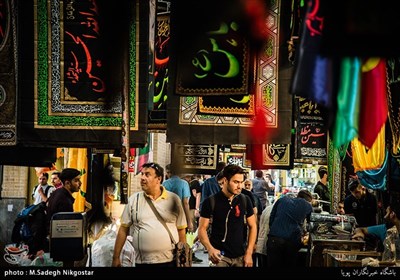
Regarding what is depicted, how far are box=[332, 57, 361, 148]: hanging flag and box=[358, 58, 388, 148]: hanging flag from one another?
0.31 ft

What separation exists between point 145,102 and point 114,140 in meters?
0.48

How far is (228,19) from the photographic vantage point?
22.6 feet

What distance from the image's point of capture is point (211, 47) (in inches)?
278

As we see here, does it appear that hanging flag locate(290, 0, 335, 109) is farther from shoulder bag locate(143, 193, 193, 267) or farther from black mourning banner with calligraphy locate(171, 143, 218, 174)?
black mourning banner with calligraphy locate(171, 143, 218, 174)

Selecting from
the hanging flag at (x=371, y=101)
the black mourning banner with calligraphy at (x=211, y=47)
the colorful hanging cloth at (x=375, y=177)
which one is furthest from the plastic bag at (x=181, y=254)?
the hanging flag at (x=371, y=101)

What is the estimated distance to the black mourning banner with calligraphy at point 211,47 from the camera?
22.4 ft

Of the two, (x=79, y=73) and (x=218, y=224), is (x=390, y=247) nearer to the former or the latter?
(x=218, y=224)

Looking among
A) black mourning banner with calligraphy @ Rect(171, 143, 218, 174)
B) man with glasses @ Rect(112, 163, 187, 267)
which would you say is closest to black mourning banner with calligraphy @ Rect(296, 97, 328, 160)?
black mourning banner with calligraphy @ Rect(171, 143, 218, 174)

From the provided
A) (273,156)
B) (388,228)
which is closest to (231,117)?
(388,228)

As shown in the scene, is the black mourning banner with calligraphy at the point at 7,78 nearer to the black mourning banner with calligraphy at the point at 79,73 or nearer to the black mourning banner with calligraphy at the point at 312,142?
the black mourning banner with calligraphy at the point at 79,73

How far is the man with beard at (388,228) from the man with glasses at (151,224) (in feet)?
8.64

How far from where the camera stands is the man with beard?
9183mm

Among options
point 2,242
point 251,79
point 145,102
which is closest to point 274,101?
point 251,79

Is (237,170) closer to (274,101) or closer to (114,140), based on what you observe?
(274,101)
